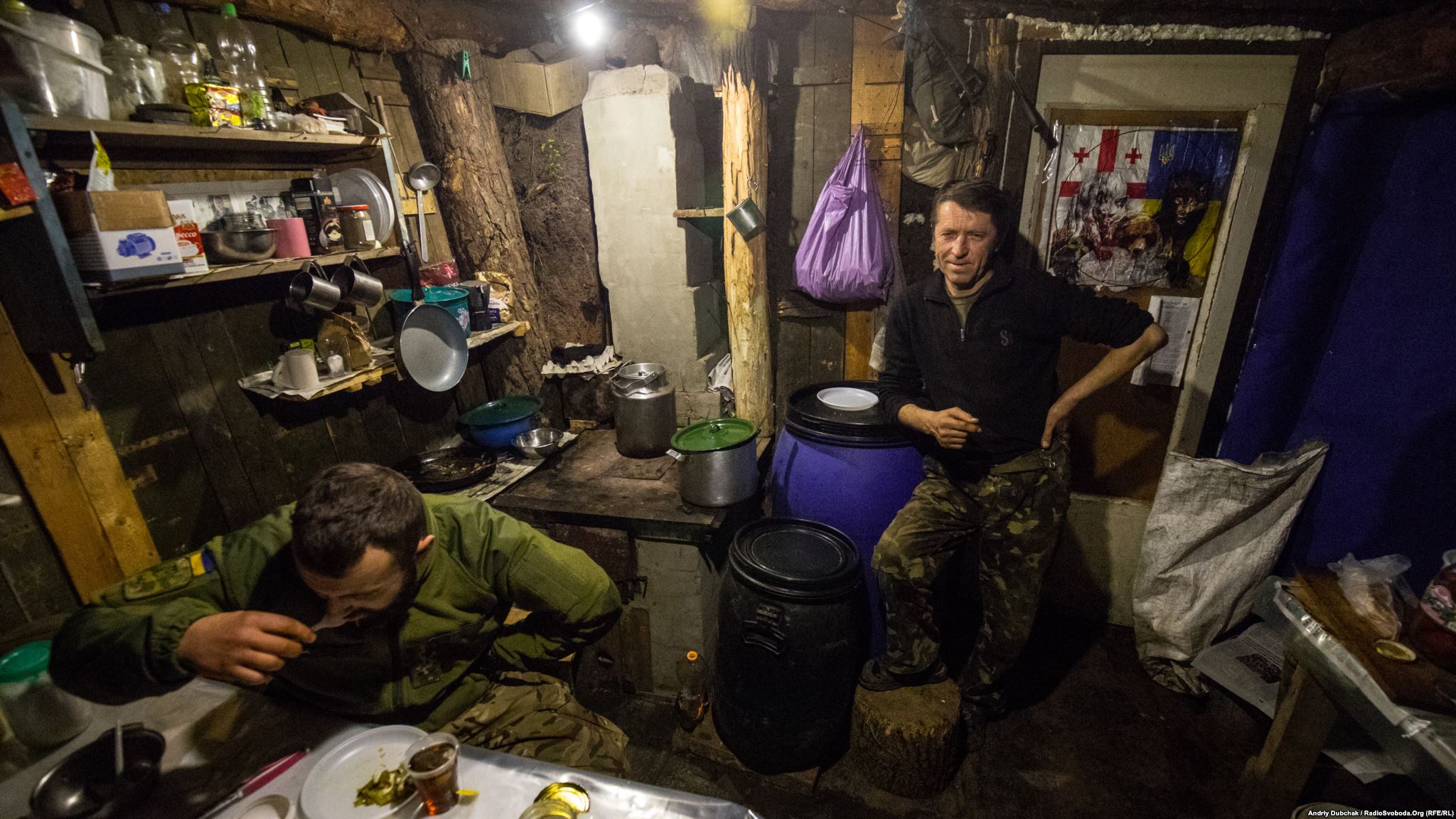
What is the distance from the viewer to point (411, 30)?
10.6 feet

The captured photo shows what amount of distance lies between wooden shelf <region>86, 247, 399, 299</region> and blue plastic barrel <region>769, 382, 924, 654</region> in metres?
2.35

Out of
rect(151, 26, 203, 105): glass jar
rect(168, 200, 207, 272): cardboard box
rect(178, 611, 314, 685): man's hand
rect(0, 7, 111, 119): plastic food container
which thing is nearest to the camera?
rect(178, 611, 314, 685): man's hand

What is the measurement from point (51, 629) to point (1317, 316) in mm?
5483

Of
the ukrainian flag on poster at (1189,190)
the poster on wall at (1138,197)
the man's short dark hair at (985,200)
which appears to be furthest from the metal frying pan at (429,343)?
the ukrainian flag on poster at (1189,190)

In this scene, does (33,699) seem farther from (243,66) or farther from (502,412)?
(243,66)

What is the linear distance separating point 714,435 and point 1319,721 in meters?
2.68

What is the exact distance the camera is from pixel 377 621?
1.79 m

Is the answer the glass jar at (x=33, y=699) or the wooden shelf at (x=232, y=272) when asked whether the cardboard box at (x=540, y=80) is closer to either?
the wooden shelf at (x=232, y=272)

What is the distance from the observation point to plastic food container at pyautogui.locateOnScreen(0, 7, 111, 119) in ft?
5.66

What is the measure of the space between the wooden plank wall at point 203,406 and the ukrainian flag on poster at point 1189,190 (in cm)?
418

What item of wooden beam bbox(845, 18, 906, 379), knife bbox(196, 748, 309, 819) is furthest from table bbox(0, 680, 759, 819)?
wooden beam bbox(845, 18, 906, 379)

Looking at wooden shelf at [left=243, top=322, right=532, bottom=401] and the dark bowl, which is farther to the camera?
wooden shelf at [left=243, top=322, right=532, bottom=401]

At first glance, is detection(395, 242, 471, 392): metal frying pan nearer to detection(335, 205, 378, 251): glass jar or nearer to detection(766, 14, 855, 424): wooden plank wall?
detection(335, 205, 378, 251): glass jar

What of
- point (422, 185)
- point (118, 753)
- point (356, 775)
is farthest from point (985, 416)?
point (422, 185)
